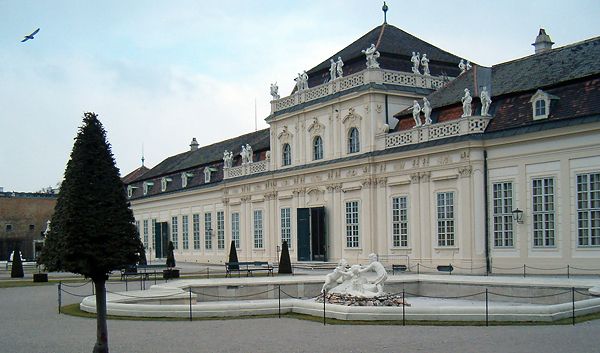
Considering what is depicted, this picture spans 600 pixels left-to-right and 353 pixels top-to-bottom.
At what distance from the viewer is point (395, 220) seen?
40.2 metres

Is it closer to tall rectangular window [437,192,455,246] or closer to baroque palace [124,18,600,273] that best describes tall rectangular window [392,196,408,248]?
baroque palace [124,18,600,273]

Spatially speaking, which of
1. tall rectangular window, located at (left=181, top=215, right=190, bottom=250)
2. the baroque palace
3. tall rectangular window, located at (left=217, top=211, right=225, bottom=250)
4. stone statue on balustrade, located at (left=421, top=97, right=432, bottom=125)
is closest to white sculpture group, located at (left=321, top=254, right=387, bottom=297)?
the baroque palace

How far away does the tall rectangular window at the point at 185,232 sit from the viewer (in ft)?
203

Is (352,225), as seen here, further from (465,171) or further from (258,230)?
(258,230)

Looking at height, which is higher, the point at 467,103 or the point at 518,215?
the point at 467,103

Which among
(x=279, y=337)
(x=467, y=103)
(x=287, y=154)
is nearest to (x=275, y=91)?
(x=287, y=154)

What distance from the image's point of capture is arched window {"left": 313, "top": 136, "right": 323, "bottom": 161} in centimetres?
4600

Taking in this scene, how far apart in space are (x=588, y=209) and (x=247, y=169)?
26.0m

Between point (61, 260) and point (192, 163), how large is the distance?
50467mm

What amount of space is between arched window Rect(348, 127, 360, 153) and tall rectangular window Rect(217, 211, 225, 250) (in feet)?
51.1

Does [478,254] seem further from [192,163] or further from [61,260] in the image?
[192,163]

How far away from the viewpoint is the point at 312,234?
46156 mm

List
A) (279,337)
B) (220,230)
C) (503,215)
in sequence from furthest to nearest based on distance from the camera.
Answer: (220,230) < (503,215) < (279,337)

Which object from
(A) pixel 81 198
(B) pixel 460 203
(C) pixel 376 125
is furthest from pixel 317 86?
(A) pixel 81 198
